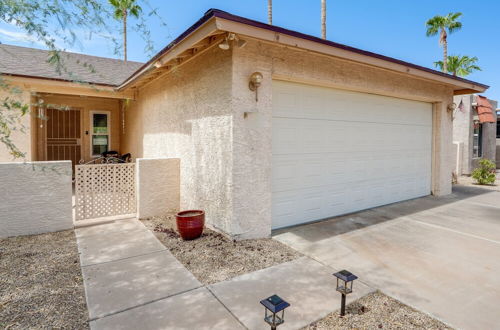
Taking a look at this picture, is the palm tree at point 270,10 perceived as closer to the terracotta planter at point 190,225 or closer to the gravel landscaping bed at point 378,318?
the terracotta planter at point 190,225

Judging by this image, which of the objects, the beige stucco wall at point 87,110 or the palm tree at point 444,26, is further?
the palm tree at point 444,26

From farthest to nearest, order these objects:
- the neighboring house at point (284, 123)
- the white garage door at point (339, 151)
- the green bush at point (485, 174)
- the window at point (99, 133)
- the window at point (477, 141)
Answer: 1. the window at point (477, 141)
2. the window at point (99, 133)
3. the green bush at point (485, 174)
4. the white garage door at point (339, 151)
5. the neighboring house at point (284, 123)

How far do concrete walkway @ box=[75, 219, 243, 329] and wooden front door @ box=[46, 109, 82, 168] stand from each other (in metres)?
7.70

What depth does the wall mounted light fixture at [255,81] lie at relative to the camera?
4605mm

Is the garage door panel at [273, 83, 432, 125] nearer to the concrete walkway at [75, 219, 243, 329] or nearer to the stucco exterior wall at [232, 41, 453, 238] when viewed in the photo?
the stucco exterior wall at [232, 41, 453, 238]

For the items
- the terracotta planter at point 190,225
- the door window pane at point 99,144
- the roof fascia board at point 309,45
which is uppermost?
the roof fascia board at point 309,45

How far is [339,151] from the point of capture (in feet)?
20.8

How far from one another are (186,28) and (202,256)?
11.6 ft

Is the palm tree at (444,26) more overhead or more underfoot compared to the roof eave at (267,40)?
more overhead

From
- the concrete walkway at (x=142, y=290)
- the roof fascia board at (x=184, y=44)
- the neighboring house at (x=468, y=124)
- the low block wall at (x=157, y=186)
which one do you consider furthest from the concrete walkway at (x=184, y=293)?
the neighboring house at (x=468, y=124)

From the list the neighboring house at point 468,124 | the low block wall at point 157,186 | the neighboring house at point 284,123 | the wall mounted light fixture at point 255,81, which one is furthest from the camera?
the neighboring house at point 468,124

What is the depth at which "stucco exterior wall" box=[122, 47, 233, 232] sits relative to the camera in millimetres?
4824

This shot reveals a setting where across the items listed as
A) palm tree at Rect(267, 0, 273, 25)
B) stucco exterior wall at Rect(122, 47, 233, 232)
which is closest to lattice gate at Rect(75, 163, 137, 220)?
stucco exterior wall at Rect(122, 47, 233, 232)

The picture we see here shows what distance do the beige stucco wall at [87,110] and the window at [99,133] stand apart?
0.46 ft
